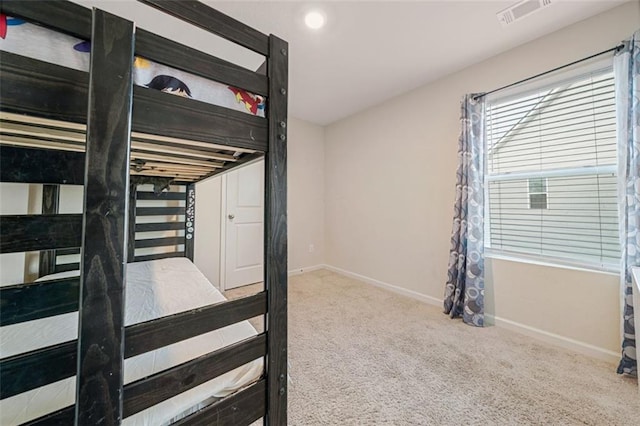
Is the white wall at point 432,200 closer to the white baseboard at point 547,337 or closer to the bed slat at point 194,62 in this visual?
the white baseboard at point 547,337

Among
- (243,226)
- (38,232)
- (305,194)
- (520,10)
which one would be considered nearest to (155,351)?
(38,232)

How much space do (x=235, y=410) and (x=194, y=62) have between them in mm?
1076

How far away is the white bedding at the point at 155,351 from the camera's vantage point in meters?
0.68

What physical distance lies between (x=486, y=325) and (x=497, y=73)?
7.19 feet

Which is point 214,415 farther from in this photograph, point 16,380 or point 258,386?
point 16,380

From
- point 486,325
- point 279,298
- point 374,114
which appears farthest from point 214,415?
point 374,114

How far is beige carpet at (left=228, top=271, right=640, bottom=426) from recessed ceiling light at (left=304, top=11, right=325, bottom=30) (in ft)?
7.70

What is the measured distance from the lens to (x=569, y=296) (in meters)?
1.77

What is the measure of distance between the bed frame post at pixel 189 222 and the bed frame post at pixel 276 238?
213 centimetres

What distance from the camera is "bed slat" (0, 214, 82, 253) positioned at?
Result: 1.78ft

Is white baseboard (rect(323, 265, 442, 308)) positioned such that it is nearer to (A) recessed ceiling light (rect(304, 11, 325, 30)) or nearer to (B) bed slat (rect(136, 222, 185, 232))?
(B) bed slat (rect(136, 222, 185, 232))

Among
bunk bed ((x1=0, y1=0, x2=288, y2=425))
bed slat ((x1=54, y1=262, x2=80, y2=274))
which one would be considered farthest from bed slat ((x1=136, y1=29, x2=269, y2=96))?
bed slat ((x1=54, y1=262, x2=80, y2=274))

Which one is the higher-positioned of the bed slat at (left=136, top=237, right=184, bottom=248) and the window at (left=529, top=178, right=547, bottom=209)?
the window at (left=529, top=178, right=547, bottom=209)

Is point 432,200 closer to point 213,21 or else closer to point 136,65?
point 213,21
